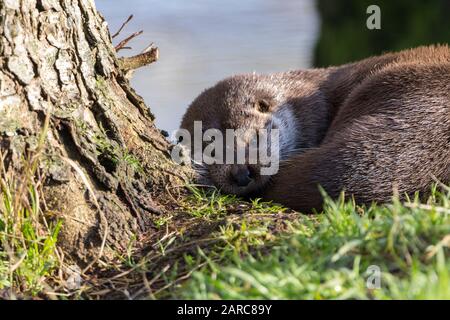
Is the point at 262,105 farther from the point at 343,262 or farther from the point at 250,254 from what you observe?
the point at 343,262

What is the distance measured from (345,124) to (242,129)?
71 centimetres

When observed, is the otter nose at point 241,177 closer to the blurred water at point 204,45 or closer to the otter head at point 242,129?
the otter head at point 242,129

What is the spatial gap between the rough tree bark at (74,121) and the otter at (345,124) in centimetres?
79

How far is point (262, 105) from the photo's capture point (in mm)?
5484

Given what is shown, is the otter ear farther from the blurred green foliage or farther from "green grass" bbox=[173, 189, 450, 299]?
the blurred green foliage

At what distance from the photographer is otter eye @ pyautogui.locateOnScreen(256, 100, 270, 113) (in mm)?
5459

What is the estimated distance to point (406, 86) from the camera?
4668 mm

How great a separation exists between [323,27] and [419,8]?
73.5 inches

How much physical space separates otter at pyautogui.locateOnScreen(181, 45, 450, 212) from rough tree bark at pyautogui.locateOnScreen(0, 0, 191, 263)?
2.61 ft

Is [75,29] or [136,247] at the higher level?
[75,29]

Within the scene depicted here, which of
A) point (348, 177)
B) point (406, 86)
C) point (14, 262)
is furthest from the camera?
point (406, 86)
